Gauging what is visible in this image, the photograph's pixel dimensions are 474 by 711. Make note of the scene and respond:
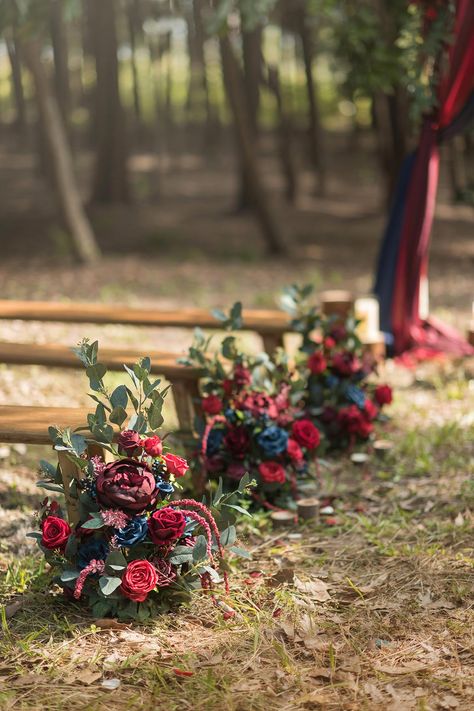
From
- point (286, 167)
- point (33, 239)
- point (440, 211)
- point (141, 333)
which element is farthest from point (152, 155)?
point (141, 333)

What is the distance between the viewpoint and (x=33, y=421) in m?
3.18

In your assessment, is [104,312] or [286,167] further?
[286,167]

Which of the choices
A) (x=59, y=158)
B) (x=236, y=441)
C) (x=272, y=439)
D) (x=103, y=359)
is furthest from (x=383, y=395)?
(x=59, y=158)

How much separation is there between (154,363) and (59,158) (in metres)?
6.86

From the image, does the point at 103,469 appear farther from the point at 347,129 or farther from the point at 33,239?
the point at 347,129

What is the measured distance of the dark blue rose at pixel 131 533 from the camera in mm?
2791

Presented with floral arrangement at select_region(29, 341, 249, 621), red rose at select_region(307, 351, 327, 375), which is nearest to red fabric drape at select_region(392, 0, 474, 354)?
red rose at select_region(307, 351, 327, 375)

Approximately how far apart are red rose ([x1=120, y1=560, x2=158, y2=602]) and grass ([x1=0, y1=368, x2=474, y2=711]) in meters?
0.14

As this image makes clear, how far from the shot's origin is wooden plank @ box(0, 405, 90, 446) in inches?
120

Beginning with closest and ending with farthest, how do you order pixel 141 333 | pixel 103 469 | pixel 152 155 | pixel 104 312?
pixel 103 469, pixel 104 312, pixel 141 333, pixel 152 155

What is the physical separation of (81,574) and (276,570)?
2.68 ft

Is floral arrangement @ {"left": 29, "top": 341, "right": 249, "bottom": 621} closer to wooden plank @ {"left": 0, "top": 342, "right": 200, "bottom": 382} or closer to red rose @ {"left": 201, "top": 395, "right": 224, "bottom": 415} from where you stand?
red rose @ {"left": 201, "top": 395, "right": 224, "bottom": 415}

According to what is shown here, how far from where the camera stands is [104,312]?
489 centimetres

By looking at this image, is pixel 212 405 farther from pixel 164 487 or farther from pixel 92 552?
pixel 92 552
